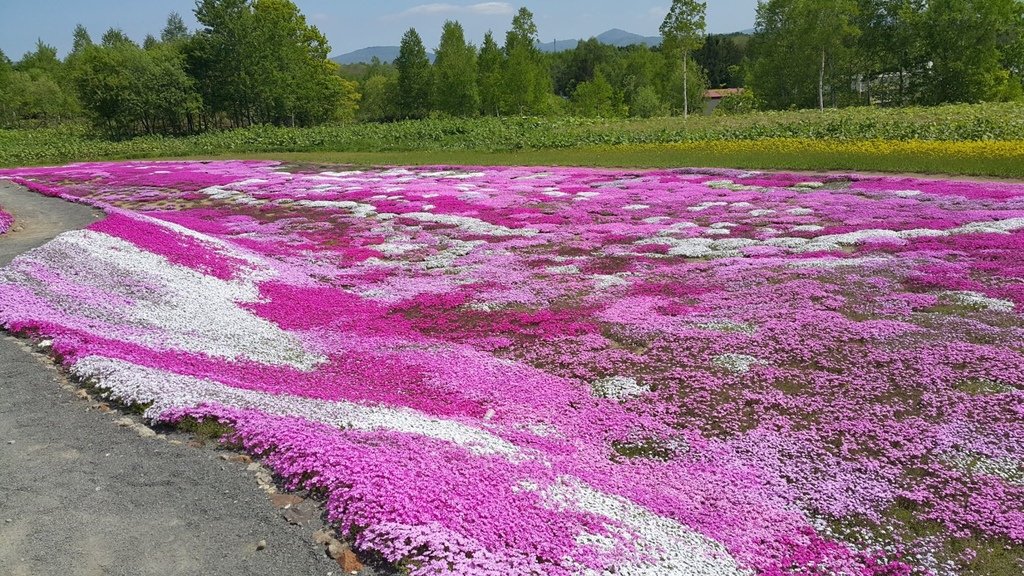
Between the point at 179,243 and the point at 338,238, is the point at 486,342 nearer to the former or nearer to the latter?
the point at 179,243

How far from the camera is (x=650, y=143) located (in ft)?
179

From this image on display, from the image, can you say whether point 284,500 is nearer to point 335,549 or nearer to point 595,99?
point 335,549

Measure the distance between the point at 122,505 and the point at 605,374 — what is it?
6745mm

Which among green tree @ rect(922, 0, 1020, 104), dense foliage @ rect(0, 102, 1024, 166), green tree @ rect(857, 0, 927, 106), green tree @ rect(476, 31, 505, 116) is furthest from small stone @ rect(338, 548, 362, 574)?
green tree @ rect(857, 0, 927, 106)

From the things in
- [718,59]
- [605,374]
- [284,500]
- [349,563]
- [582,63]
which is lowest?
[605,374]

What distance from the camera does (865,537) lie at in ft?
20.7

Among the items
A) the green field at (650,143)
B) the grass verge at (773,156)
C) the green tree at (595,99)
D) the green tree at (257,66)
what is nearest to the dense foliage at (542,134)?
the green field at (650,143)

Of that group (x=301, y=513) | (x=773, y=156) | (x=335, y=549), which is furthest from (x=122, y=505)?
(x=773, y=156)

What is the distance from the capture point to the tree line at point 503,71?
81.2 meters

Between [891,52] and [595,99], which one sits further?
[595,99]

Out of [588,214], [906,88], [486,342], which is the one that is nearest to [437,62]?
[906,88]

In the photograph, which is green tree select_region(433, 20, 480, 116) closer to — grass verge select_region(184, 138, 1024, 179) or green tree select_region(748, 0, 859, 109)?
grass verge select_region(184, 138, 1024, 179)

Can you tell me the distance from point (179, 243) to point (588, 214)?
1465cm

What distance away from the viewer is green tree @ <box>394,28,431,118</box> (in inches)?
3981
